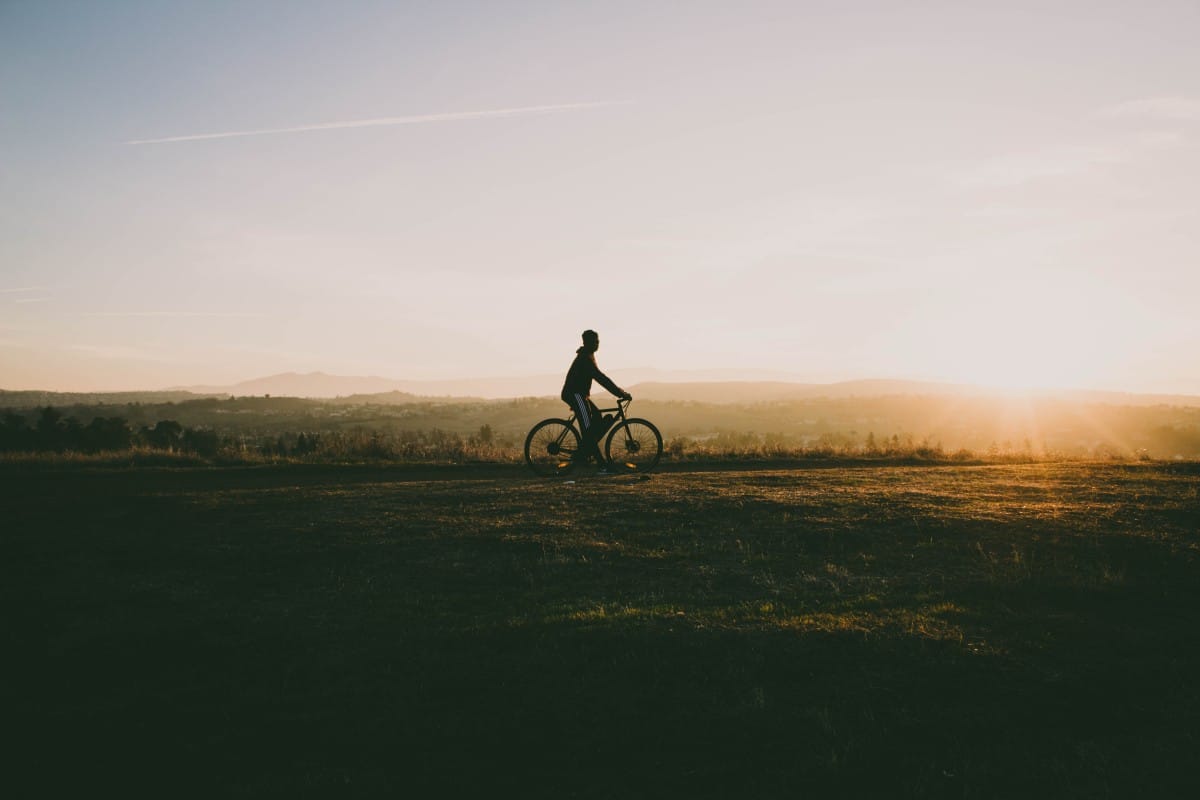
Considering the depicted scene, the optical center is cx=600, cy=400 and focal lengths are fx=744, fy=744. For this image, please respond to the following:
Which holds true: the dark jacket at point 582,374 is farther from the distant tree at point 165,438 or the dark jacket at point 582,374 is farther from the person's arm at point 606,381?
the distant tree at point 165,438

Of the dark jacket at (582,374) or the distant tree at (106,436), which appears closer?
the dark jacket at (582,374)

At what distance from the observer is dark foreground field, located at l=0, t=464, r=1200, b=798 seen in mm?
4133

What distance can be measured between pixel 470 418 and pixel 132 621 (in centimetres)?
6972

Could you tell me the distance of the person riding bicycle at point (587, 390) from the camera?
14750 mm

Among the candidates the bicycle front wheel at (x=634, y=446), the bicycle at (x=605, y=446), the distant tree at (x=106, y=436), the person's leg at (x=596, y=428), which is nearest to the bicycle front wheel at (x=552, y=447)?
the bicycle at (x=605, y=446)

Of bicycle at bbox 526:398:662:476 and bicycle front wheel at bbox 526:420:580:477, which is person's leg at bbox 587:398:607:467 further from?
bicycle front wheel at bbox 526:420:580:477

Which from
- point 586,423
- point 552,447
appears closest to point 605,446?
point 586,423

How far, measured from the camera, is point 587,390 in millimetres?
14891

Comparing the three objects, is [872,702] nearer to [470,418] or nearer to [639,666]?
[639,666]

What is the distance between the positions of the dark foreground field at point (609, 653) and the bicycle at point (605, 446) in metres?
4.59

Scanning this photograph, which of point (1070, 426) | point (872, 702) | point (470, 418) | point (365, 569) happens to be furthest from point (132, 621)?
point (1070, 426)

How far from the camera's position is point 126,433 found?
36406 mm

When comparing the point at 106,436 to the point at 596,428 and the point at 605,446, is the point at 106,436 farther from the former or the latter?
the point at 596,428

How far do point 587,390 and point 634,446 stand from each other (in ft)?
5.50
